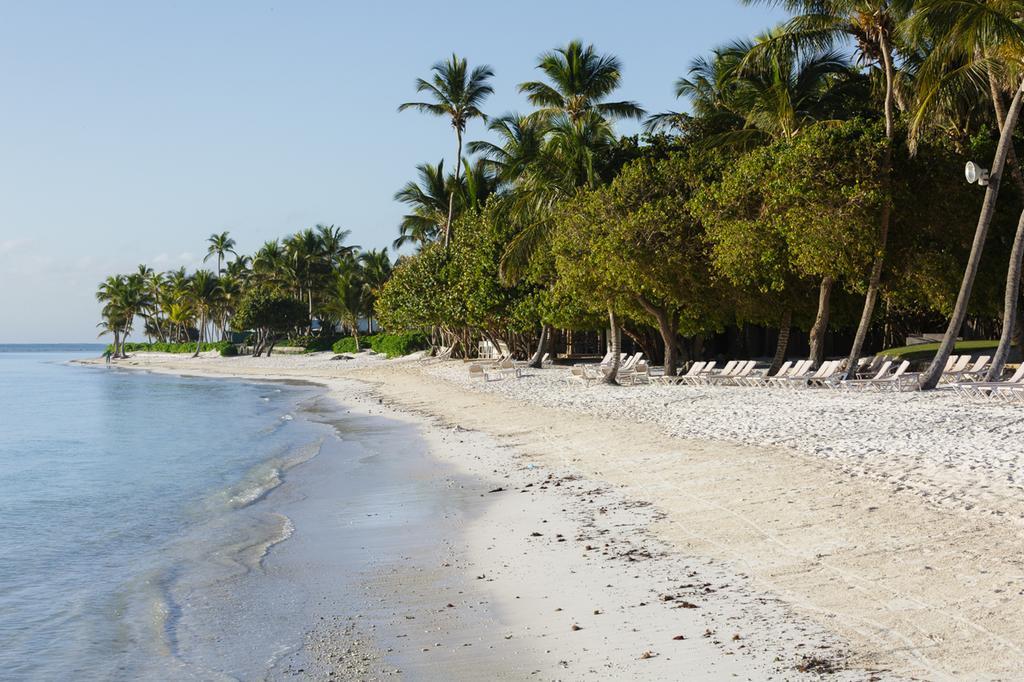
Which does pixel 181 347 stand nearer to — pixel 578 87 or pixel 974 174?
pixel 578 87

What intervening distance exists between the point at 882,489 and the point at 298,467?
34.8 ft

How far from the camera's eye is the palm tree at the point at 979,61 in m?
16.2

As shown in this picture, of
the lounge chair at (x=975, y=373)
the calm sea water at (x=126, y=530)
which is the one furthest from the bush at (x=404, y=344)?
the lounge chair at (x=975, y=373)

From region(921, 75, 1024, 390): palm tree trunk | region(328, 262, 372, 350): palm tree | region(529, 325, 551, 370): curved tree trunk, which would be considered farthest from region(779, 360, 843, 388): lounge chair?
region(328, 262, 372, 350): palm tree

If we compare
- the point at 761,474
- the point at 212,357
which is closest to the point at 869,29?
the point at 761,474

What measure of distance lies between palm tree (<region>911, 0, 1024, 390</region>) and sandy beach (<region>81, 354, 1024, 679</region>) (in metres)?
3.59

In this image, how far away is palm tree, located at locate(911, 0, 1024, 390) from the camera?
53.2 feet

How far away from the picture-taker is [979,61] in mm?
18266

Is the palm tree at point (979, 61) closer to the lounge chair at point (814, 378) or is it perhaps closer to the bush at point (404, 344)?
the lounge chair at point (814, 378)

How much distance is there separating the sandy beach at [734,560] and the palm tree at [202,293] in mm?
80943

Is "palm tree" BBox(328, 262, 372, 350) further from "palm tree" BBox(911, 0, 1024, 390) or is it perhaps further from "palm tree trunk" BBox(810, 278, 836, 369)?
"palm tree" BBox(911, 0, 1024, 390)

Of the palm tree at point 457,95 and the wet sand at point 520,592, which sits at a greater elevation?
the palm tree at point 457,95

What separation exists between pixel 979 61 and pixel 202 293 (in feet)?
267

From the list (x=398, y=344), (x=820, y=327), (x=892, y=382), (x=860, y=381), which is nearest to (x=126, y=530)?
(x=892, y=382)
